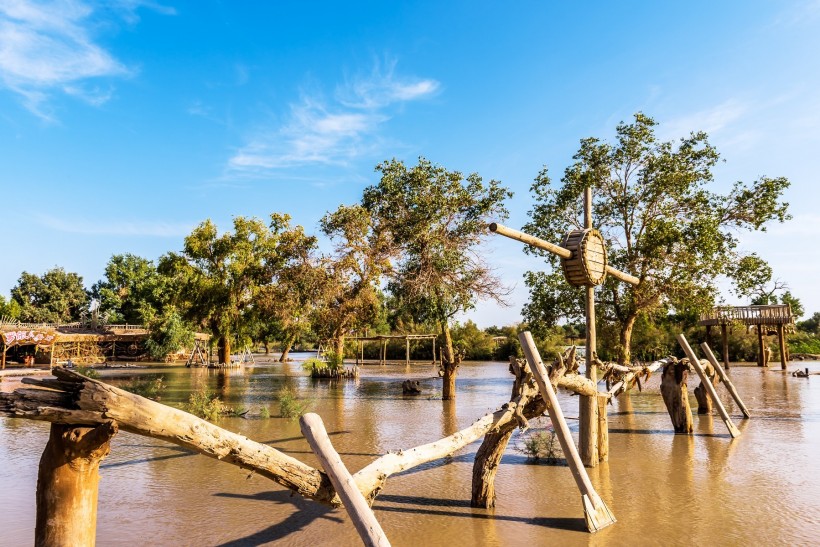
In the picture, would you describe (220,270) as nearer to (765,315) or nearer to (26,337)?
(26,337)

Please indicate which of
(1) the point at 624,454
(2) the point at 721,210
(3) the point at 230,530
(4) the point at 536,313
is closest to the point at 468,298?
(4) the point at 536,313

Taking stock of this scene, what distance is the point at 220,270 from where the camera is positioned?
3472 cm

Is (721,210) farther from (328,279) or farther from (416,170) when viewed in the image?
(328,279)

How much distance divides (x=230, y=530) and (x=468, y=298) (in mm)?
20173

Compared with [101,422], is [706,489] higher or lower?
lower

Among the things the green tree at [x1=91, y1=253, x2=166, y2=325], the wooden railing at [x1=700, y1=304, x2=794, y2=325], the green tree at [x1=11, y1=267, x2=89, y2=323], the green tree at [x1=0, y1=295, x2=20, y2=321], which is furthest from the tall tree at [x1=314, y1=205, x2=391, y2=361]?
the green tree at [x1=11, y1=267, x2=89, y2=323]

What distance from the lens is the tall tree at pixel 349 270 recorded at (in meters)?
26.6

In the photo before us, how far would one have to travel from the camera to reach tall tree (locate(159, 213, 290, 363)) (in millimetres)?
33531

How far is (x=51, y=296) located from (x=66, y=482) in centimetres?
7355

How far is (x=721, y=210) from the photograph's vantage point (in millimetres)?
20062

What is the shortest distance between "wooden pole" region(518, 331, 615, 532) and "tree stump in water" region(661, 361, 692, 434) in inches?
254

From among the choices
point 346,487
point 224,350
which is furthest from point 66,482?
point 224,350

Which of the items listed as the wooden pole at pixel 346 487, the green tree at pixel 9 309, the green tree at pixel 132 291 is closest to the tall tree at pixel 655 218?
the wooden pole at pixel 346 487

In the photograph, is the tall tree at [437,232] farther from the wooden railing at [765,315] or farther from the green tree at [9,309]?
the green tree at [9,309]
